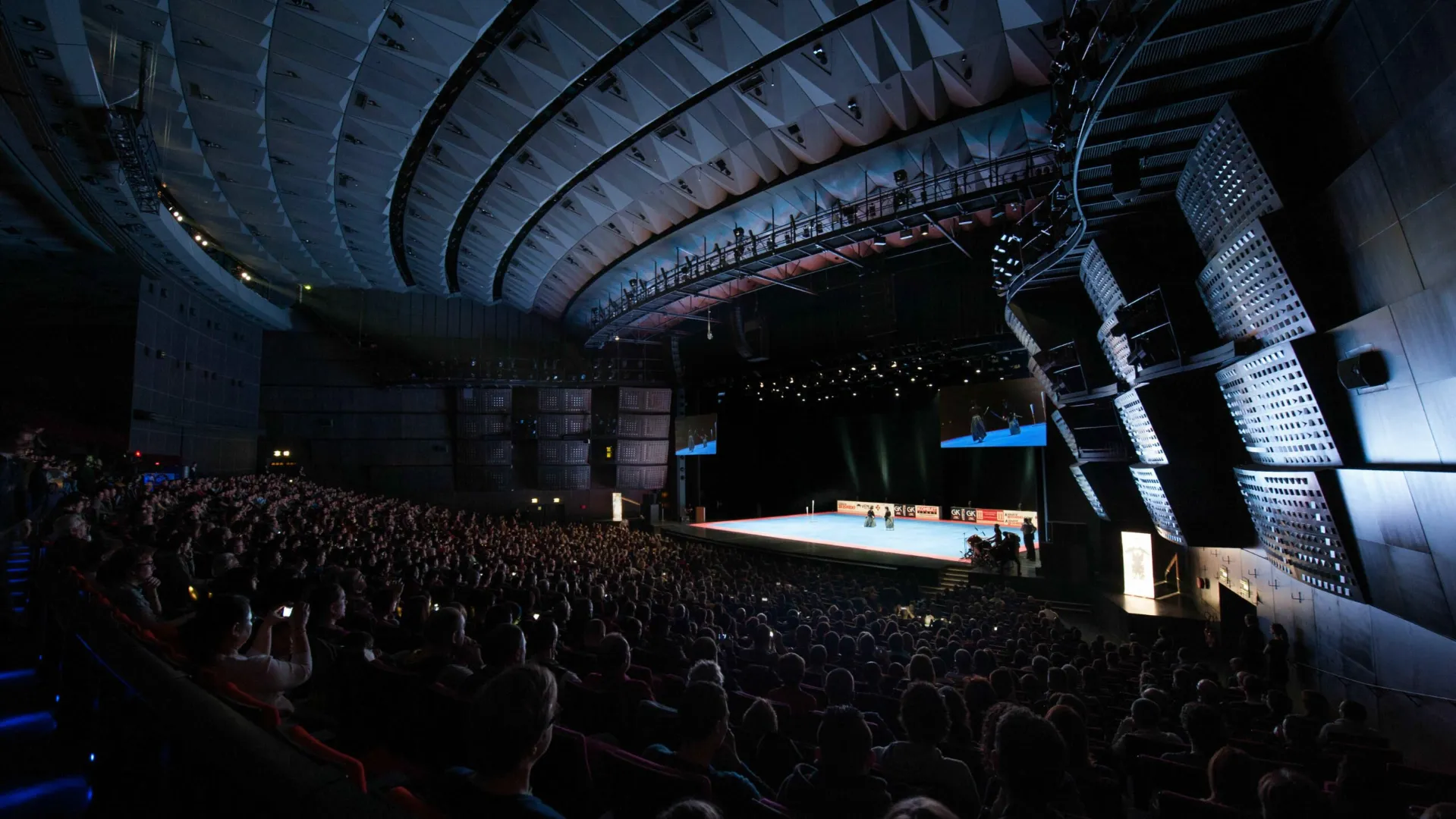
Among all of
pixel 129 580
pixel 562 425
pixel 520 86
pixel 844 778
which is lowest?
pixel 844 778

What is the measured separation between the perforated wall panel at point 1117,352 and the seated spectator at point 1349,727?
639 cm

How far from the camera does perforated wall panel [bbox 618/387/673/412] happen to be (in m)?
30.5

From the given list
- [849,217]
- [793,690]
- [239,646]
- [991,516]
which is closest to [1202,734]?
[793,690]

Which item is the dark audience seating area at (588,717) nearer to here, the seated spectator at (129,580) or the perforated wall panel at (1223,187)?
the seated spectator at (129,580)

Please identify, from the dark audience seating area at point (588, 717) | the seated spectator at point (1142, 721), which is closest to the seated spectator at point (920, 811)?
the dark audience seating area at point (588, 717)

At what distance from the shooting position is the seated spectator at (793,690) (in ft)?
14.3

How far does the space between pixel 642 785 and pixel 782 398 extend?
26378mm

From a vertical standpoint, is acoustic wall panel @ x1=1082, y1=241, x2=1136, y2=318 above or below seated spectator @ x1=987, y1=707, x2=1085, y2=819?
above

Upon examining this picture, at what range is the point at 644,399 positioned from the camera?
30.9m

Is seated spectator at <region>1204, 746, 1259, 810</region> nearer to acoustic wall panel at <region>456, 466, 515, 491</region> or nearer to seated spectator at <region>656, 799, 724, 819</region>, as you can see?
seated spectator at <region>656, 799, 724, 819</region>

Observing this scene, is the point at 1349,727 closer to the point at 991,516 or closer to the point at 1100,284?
the point at 1100,284

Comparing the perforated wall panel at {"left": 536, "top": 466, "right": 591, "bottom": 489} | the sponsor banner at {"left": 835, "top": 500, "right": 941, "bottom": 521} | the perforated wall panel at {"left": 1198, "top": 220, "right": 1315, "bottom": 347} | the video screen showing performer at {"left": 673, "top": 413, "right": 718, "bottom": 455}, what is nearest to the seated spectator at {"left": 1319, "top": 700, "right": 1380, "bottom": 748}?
the perforated wall panel at {"left": 1198, "top": 220, "right": 1315, "bottom": 347}

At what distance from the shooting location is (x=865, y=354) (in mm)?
20281

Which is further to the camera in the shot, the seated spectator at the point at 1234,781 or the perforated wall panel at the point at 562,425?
the perforated wall panel at the point at 562,425
